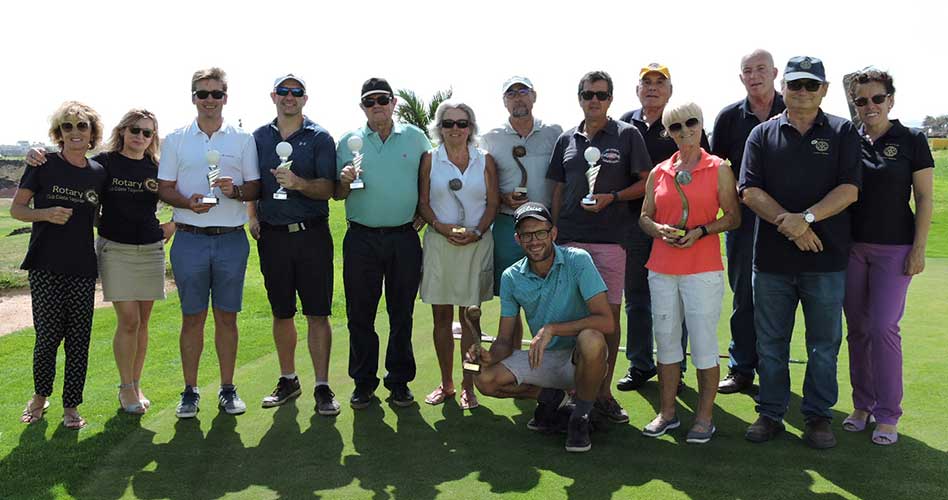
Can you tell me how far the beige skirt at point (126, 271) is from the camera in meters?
5.84

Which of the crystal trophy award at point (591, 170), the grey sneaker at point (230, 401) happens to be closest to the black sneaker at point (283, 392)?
the grey sneaker at point (230, 401)

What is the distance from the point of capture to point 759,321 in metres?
5.16

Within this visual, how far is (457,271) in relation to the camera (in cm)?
595

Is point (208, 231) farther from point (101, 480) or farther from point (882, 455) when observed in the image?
point (882, 455)

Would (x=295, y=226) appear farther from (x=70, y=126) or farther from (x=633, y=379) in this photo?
(x=633, y=379)

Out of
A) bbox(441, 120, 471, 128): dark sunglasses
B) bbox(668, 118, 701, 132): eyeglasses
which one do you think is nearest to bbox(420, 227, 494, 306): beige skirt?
bbox(441, 120, 471, 128): dark sunglasses

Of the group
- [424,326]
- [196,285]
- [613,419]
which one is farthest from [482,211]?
[424,326]

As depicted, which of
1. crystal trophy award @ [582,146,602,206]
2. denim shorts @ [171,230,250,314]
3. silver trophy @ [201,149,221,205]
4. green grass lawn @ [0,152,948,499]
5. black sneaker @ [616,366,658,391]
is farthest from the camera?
black sneaker @ [616,366,658,391]

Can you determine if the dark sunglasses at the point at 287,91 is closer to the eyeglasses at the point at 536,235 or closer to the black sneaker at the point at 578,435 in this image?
the eyeglasses at the point at 536,235

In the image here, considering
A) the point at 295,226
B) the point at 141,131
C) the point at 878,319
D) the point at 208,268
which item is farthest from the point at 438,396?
the point at 878,319

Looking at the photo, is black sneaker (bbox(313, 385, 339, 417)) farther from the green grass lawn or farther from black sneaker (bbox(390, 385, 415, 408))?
black sneaker (bbox(390, 385, 415, 408))

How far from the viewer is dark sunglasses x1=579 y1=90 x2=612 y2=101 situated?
5.55 m

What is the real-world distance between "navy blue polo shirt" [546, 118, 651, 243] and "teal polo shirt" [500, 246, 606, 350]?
0.41m

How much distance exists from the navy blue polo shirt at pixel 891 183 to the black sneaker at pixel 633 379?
1.95 metres
